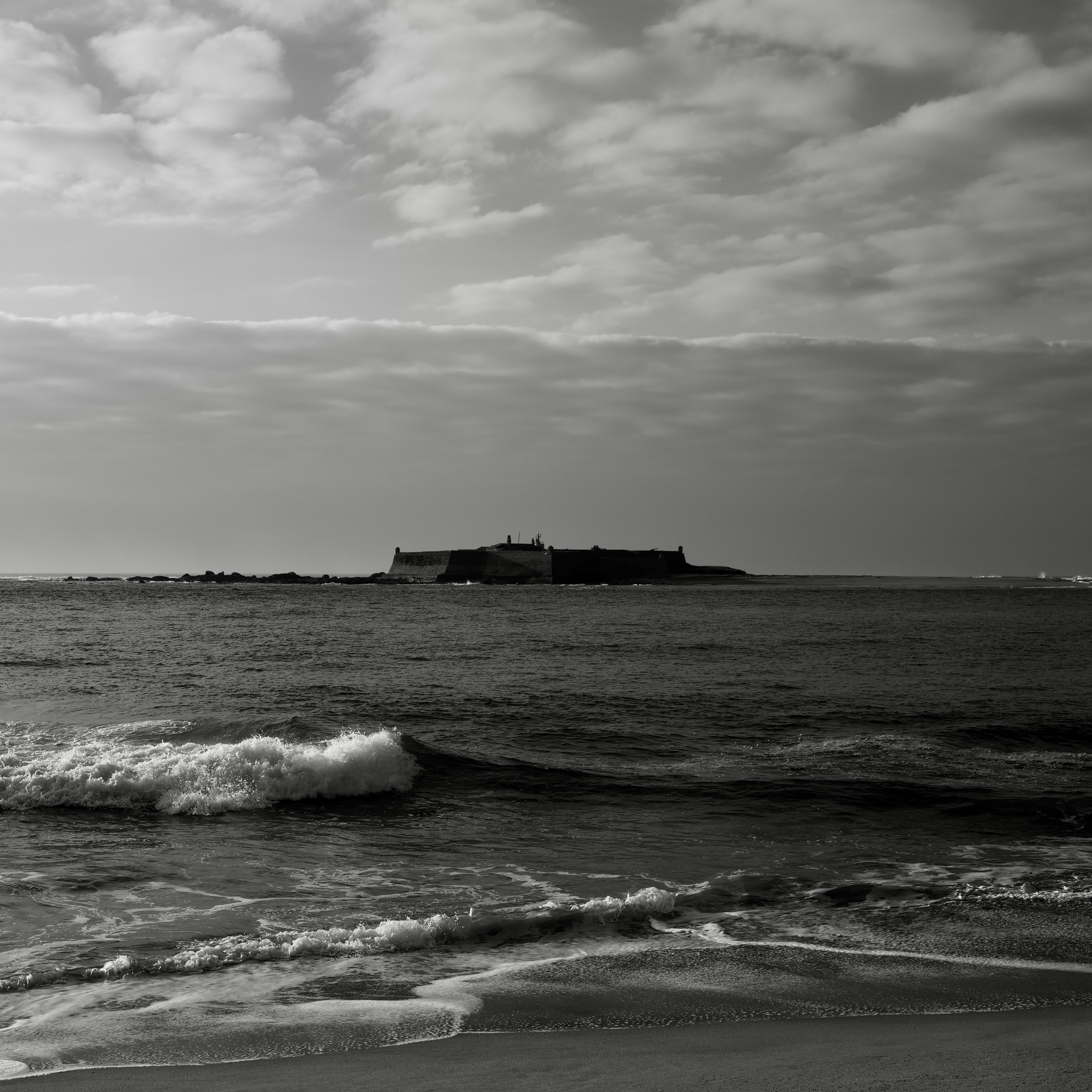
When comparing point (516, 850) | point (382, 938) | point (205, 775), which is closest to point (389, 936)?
point (382, 938)

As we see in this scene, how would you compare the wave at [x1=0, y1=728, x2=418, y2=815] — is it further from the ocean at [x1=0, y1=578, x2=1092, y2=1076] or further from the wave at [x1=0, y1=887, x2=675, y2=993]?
the wave at [x1=0, y1=887, x2=675, y2=993]

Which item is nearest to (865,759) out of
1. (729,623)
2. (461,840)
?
(461,840)

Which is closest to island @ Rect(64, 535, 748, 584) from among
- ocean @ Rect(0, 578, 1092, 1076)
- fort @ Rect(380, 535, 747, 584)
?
fort @ Rect(380, 535, 747, 584)

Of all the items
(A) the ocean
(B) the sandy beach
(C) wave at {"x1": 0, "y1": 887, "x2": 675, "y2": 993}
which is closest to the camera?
(B) the sandy beach

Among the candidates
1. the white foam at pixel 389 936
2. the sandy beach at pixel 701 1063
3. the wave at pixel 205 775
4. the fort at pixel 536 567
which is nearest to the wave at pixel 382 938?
the white foam at pixel 389 936

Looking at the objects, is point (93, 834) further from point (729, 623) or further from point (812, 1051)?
point (729, 623)

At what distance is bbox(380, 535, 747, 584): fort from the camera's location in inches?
5103

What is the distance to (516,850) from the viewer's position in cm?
Result: 1124

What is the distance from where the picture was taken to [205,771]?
1420cm

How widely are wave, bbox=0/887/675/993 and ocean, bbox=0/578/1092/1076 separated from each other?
0.09 feet

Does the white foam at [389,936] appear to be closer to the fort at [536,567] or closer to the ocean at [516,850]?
the ocean at [516,850]

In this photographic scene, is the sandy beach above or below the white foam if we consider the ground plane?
above

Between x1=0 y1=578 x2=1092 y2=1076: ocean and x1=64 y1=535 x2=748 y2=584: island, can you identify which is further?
x1=64 y1=535 x2=748 y2=584: island

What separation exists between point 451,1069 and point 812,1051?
1992mm
